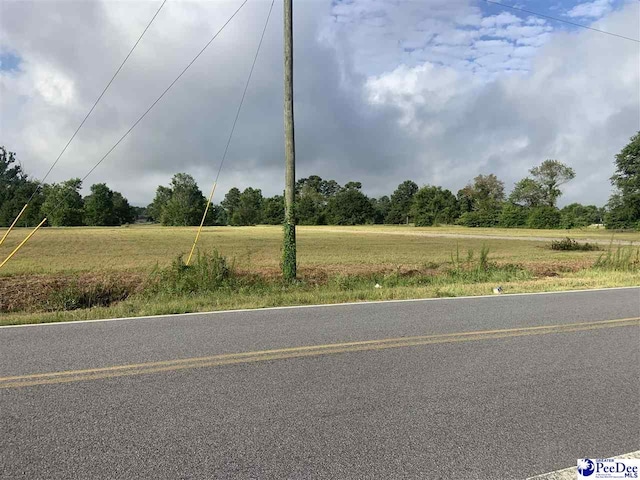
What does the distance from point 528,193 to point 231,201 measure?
98.3 meters

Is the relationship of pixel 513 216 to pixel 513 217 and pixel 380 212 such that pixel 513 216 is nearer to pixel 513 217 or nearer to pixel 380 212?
pixel 513 217

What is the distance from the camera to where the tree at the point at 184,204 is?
5025 inches

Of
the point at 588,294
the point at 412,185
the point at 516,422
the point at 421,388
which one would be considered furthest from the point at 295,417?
the point at 412,185

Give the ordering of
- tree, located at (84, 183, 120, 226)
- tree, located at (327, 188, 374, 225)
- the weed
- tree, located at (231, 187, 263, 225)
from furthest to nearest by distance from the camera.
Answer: tree, located at (231, 187, 263, 225), tree, located at (327, 188, 374, 225), tree, located at (84, 183, 120, 226), the weed

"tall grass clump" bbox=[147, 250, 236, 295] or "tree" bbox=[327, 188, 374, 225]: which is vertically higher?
"tree" bbox=[327, 188, 374, 225]

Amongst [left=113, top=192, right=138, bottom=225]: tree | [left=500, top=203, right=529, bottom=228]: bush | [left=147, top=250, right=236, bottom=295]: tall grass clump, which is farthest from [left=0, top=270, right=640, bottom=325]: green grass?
[left=113, top=192, right=138, bottom=225]: tree

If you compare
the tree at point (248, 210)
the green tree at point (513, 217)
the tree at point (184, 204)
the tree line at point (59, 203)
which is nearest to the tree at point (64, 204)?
the tree line at point (59, 203)

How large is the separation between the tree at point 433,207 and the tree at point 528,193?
53.6 feet

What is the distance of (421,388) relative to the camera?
4.29 meters

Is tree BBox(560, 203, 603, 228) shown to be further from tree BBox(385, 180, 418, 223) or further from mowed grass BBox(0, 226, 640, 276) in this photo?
mowed grass BBox(0, 226, 640, 276)

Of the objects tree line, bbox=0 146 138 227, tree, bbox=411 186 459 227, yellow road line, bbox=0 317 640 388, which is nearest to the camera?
yellow road line, bbox=0 317 640 388

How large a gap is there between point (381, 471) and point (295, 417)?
0.97 m

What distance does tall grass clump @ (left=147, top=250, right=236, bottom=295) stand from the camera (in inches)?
430

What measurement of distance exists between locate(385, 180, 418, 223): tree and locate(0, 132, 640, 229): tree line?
33 cm
